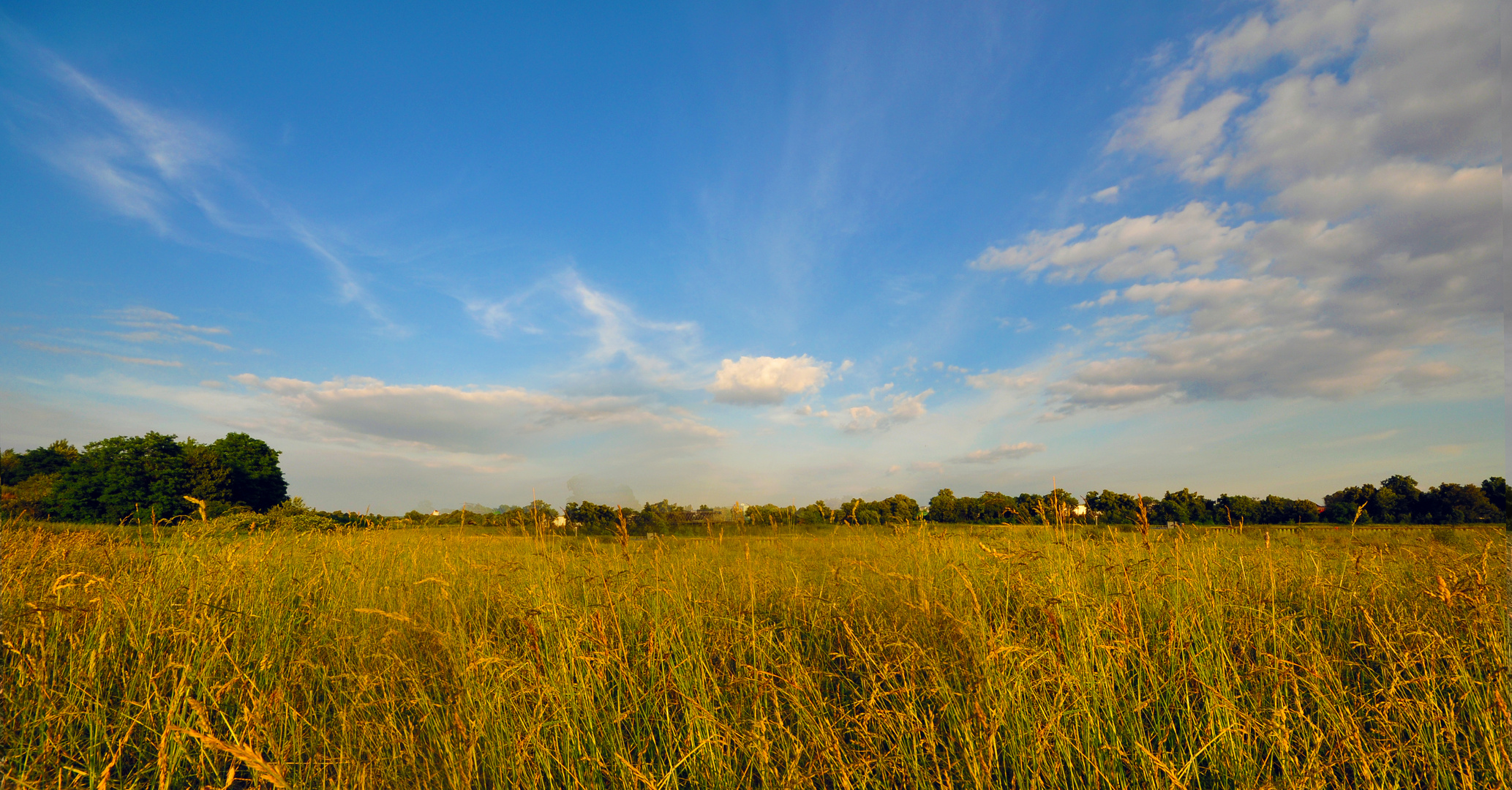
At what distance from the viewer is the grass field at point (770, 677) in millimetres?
3127

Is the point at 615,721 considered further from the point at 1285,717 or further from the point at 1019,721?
the point at 1285,717

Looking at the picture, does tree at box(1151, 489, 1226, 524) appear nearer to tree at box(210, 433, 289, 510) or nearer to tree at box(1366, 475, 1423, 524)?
tree at box(1366, 475, 1423, 524)

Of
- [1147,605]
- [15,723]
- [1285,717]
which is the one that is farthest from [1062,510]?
[15,723]

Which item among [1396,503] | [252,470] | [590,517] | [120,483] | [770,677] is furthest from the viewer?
[252,470]

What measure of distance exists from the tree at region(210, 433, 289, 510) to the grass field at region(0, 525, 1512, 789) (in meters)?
33.8

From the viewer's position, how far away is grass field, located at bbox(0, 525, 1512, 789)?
313 centimetres

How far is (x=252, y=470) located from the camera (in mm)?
34375

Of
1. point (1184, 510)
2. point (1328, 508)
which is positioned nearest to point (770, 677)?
point (1184, 510)

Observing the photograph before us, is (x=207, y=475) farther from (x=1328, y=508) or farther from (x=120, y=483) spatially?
(x=1328, y=508)

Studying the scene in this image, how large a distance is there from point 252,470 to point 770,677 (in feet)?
141

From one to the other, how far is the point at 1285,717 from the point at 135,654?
842 cm

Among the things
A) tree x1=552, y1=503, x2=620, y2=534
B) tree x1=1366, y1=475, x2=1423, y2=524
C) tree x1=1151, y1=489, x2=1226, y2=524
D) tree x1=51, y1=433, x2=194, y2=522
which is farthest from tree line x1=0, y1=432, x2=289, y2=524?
tree x1=1366, y1=475, x2=1423, y2=524

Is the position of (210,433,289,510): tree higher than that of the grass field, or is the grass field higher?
(210,433,289,510): tree

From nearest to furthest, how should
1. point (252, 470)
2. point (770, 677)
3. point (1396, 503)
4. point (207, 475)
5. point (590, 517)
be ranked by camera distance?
1. point (770, 677)
2. point (590, 517)
3. point (1396, 503)
4. point (207, 475)
5. point (252, 470)
